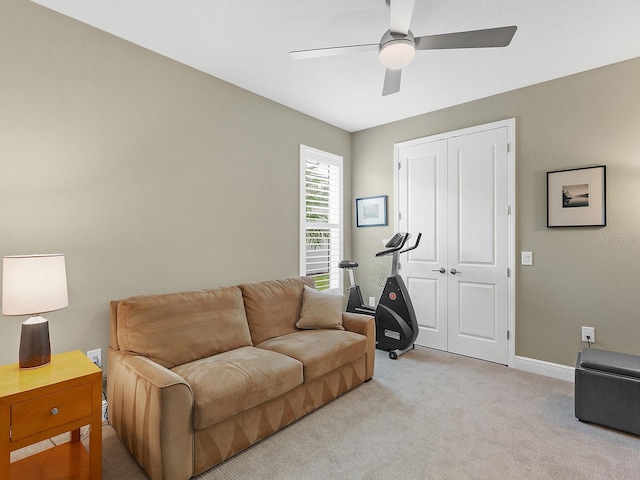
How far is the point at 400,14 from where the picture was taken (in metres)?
1.76

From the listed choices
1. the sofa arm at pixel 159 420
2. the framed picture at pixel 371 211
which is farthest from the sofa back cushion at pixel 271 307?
the framed picture at pixel 371 211

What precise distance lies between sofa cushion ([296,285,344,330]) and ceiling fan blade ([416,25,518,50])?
216 cm

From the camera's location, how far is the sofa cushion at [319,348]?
2.40m

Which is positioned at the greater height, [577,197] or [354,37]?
[354,37]

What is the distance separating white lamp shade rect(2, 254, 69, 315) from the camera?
163cm

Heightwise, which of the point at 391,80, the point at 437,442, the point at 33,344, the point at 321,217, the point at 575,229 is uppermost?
the point at 391,80

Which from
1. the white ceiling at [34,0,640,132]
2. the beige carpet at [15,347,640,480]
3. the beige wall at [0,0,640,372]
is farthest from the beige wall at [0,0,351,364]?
the beige carpet at [15,347,640,480]

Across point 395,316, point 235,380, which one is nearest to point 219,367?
point 235,380

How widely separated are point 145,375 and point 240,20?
228cm

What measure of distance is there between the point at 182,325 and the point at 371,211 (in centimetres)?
287

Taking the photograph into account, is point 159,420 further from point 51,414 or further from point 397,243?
point 397,243

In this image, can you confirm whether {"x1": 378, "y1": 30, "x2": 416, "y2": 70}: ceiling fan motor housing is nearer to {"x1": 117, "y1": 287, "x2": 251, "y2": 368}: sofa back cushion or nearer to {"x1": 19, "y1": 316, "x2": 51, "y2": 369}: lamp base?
{"x1": 117, "y1": 287, "x2": 251, "y2": 368}: sofa back cushion

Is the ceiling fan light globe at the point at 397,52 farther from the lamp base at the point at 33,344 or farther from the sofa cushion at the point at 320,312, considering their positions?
the lamp base at the point at 33,344

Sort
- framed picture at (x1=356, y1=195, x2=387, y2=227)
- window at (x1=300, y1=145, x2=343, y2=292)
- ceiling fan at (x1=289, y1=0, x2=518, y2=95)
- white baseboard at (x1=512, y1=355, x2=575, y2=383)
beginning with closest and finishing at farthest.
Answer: ceiling fan at (x1=289, y1=0, x2=518, y2=95)
white baseboard at (x1=512, y1=355, x2=575, y2=383)
window at (x1=300, y1=145, x2=343, y2=292)
framed picture at (x1=356, y1=195, x2=387, y2=227)
